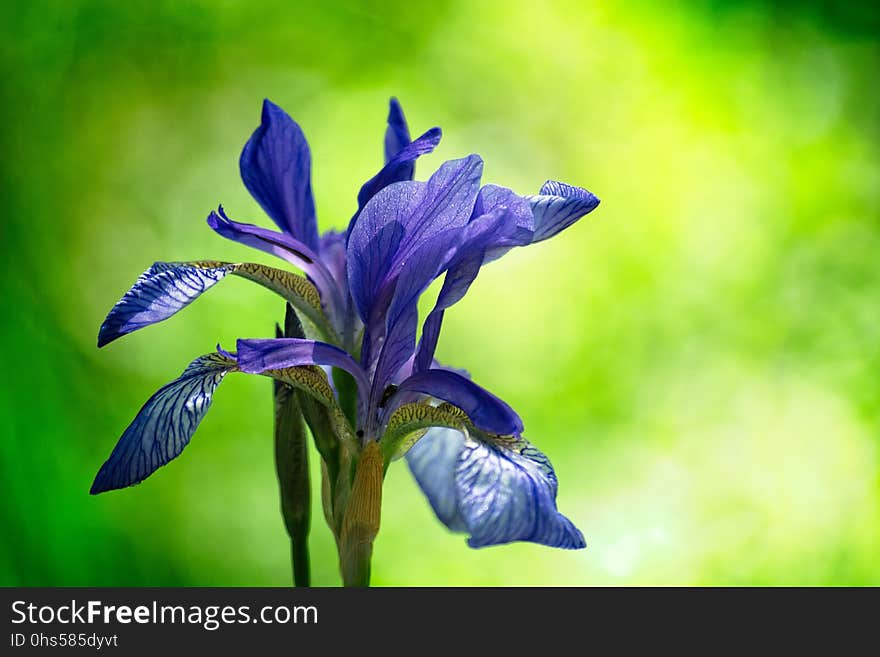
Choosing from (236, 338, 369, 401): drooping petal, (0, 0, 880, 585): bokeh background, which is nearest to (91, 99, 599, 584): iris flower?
(236, 338, 369, 401): drooping petal

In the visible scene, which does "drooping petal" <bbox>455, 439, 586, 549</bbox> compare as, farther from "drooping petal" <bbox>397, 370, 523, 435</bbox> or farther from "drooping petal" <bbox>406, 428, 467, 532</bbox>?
"drooping petal" <bbox>406, 428, 467, 532</bbox>

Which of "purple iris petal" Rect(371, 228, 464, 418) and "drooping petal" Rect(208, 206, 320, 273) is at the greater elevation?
"drooping petal" Rect(208, 206, 320, 273)

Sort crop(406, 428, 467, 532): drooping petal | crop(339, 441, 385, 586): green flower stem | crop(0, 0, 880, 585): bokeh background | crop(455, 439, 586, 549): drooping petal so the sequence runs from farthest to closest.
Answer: crop(0, 0, 880, 585): bokeh background
crop(406, 428, 467, 532): drooping petal
crop(339, 441, 385, 586): green flower stem
crop(455, 439, 586, 549): drooping petal

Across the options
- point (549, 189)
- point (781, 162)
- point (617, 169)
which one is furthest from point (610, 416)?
point (549, 189)

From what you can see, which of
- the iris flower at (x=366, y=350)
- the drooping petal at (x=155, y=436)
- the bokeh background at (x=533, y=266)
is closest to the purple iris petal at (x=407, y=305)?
the iris flower at (x=366, y=350)

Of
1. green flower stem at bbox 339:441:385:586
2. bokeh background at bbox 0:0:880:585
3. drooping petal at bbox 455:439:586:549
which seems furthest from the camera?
bokeh background at bbox 0:0:880:585

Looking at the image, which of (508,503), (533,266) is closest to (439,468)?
(508,503)

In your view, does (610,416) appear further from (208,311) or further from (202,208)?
(202,208)

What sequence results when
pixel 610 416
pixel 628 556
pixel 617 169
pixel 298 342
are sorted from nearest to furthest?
pixel 298 342 < pixel 628 556 < pixel 610 416 < pixel 617 169
